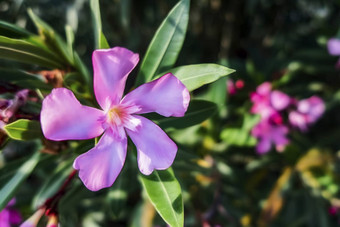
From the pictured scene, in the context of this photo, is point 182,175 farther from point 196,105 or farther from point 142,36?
point 142,36

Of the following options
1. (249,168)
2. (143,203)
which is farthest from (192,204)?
(249,168)

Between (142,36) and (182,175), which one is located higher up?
(142,36)

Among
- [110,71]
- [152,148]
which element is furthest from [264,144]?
[110,71]

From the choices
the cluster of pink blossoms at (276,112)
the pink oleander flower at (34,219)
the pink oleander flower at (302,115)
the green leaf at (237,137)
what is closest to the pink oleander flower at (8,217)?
the pink oleander flower at (34,219)

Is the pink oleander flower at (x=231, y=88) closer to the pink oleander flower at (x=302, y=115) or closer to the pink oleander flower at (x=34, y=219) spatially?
the pink oleander flower at (x=302, y=115)

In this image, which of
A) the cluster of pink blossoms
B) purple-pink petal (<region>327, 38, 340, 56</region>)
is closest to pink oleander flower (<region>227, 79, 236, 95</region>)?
the cluster of pink blossoms

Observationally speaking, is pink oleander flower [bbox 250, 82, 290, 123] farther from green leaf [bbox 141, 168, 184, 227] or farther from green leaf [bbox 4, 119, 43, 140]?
green leaf [bbox 4, 119, 43, 140]
